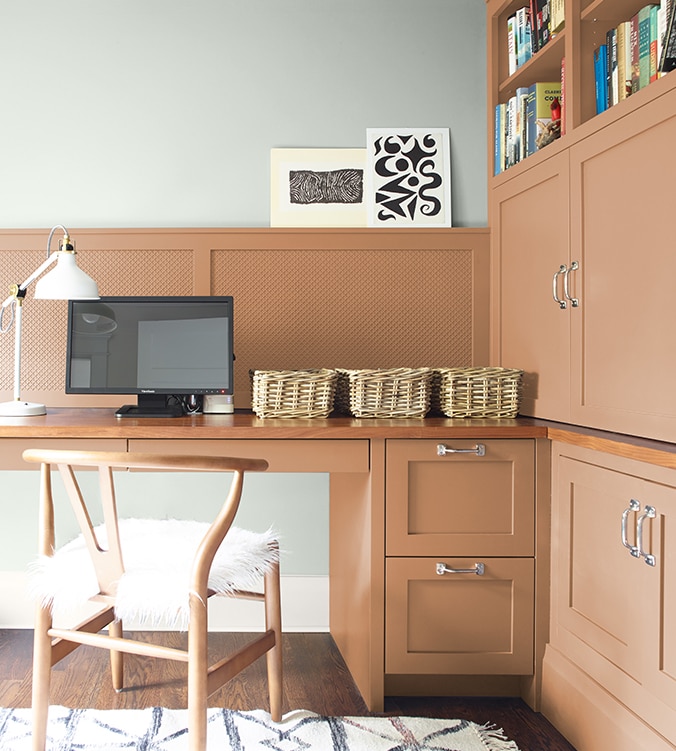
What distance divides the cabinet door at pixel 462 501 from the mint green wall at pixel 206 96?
1085 mm

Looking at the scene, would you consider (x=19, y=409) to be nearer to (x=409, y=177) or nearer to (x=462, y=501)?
(x=462, y=501)

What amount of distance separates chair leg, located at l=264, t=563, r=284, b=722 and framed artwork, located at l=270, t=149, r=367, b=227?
1.35 metres

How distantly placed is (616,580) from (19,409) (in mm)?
1757

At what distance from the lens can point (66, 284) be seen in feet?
7.64

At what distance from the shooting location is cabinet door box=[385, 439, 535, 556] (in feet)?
6.91

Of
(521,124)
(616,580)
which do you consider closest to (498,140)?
(521,124)

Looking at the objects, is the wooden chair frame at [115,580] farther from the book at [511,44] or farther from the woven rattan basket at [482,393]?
the book at [511,44]

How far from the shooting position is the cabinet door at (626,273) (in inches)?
67.2

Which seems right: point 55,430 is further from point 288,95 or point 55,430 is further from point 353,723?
point 288,95

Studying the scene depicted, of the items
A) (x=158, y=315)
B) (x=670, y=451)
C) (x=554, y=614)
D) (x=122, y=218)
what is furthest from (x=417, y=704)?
(x=122, y=218)

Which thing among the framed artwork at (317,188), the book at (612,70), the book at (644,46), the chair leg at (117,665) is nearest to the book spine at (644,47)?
the book at (644,46)

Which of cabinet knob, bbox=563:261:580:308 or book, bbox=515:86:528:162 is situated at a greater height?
book, bbox=515:86:528:162

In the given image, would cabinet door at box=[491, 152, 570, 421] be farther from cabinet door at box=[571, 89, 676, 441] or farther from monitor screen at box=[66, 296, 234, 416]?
monitor screen at box=[66, 296, 234, 416]

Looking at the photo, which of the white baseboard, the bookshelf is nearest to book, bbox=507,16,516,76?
the bookshelf
